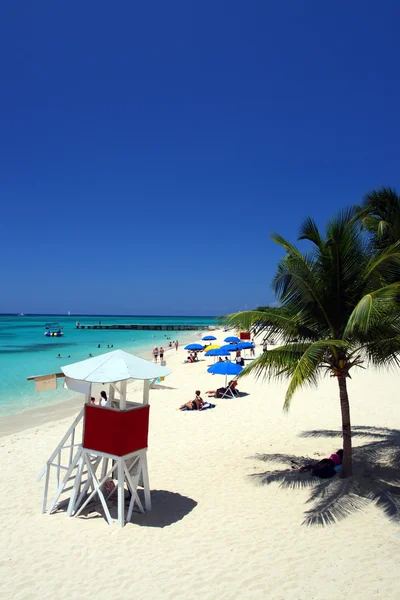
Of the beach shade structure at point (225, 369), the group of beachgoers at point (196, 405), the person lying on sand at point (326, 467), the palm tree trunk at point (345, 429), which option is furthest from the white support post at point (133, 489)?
the beach shade structure at point (225, 369)

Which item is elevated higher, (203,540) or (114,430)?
(114,430)

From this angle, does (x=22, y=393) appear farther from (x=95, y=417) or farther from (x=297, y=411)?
(x=95, y=417)

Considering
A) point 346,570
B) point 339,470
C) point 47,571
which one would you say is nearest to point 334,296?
point 339,470

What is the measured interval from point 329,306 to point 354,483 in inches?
122

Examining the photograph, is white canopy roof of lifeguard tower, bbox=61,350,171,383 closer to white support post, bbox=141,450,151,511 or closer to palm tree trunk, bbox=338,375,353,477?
white support post, bbox=141,450,151,511

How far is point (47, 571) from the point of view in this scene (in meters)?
4.85

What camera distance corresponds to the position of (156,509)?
6.55 meters

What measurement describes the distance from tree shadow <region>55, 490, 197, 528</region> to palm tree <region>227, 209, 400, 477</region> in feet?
7.96

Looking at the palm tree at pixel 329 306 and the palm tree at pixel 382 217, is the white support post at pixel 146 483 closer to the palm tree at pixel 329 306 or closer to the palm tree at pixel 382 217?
the palm tree at pixel 329 306

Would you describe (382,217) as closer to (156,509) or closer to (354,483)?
(354,483)

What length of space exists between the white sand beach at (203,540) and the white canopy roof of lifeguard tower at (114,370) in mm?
2149

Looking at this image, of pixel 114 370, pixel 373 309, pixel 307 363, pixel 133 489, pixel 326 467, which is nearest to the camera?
pixel 373 309

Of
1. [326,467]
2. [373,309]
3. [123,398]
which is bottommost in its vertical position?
[326,467]

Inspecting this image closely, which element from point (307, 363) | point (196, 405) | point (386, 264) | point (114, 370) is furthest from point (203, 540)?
point (196, 405)
